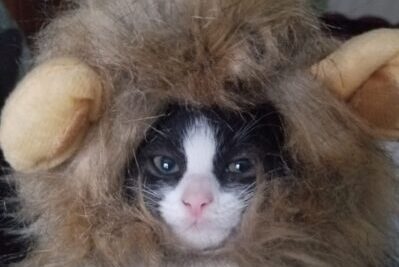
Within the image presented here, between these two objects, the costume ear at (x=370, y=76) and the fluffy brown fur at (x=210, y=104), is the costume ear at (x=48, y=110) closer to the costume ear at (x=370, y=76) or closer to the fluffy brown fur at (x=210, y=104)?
the fluffy brown fur at (x=210, y=104)

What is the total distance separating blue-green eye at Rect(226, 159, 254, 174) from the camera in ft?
1.41

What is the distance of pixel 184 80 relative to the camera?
424 millimetres

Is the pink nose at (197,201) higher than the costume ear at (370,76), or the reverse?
the costume ear at (370,76)

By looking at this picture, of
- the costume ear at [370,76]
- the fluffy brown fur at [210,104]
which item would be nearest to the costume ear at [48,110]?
the fluffy brown fur at [210,104]

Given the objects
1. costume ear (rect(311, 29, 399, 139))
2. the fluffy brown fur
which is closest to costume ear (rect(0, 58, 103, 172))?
the fluffy brown fur

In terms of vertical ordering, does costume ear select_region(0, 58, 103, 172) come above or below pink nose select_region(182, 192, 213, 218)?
above

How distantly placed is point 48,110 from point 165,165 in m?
0.07

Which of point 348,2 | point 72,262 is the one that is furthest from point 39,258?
point 348,2

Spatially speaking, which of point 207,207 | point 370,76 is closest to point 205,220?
point 207,207

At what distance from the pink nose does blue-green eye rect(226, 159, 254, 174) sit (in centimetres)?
3

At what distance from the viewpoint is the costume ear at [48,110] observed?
0.41 m

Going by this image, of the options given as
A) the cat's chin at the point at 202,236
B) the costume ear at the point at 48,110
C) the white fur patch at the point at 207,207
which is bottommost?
the cat's chin at the point at 202,236

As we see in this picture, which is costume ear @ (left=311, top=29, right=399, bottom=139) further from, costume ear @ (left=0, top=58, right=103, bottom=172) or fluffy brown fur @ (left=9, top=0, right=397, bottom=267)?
costume ear @ (left=0, top=58, right=103, bottom=172)

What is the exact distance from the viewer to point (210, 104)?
428mm
